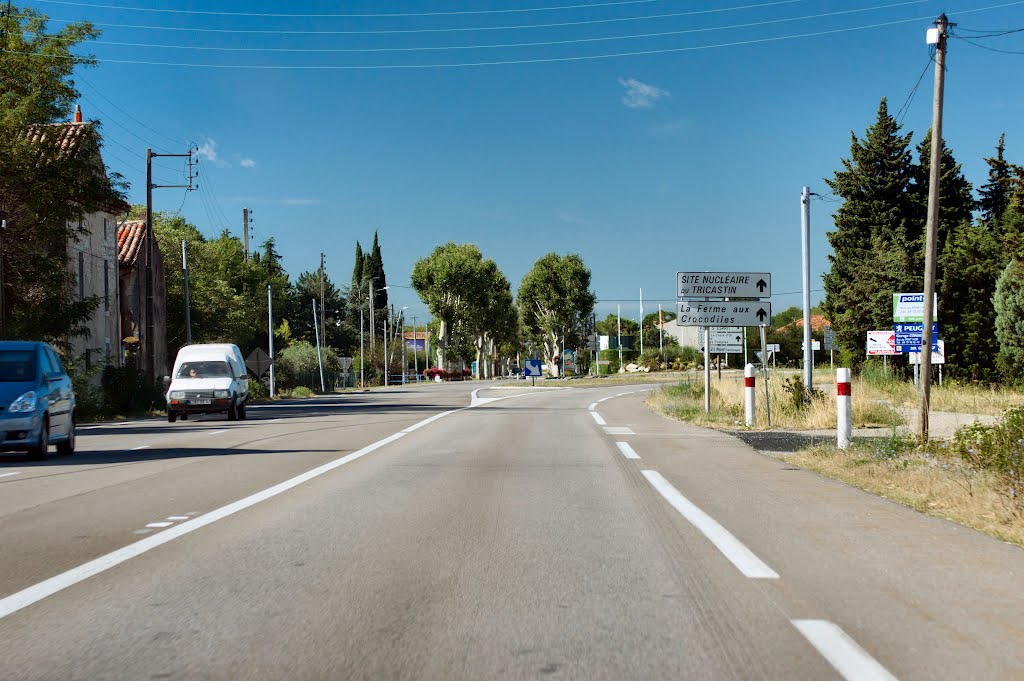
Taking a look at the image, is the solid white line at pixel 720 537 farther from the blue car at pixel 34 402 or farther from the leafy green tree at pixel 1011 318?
the leafy green tree at pixel 1011 318

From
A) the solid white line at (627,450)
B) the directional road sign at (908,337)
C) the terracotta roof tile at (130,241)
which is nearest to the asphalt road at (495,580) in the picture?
the solid white line at (627,450)

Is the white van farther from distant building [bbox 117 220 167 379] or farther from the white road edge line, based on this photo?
distant building [bbox 117 220 167 379]

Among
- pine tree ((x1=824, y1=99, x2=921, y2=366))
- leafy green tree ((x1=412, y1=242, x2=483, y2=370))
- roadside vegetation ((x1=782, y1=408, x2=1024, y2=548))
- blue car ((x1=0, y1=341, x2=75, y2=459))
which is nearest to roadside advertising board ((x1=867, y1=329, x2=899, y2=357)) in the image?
pine tree ((x1=824, y1=99, x2=921, y2=366))

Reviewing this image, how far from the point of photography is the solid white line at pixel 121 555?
17.7 ft

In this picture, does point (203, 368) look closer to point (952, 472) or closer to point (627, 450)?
point (627, 450)

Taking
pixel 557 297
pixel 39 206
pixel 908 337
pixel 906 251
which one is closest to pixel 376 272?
pixel 557 297

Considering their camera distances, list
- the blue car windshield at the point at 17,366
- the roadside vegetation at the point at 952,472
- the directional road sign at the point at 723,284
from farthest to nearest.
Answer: the directional road sign at the point at 723,284, the blue car windshield at the point at 17,366, the roadside vegetation at the point at 952,472

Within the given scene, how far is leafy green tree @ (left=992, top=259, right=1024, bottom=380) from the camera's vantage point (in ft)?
110

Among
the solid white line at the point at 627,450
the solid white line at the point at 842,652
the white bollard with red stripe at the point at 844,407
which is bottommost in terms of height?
the solid white line at the point at 627,450

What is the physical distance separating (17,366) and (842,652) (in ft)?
46.8

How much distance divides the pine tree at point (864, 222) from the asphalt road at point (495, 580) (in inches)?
1533

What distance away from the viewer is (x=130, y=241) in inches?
2275

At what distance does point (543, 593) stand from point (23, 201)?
29.2 meters

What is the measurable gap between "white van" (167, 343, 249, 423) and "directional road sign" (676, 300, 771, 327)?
471 inches
